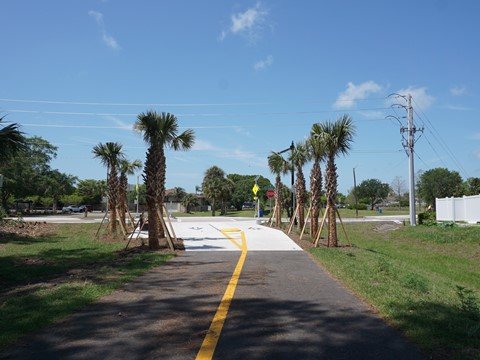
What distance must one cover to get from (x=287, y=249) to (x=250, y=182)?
84.7 metres

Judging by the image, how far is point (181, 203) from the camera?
8275 cm

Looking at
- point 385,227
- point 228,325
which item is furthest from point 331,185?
point 385,227

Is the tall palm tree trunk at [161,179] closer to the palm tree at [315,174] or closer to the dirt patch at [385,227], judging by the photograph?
→ the palm tree at [315,174]

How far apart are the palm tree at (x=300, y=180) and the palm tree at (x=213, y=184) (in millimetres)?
42795

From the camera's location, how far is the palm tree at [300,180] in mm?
24250

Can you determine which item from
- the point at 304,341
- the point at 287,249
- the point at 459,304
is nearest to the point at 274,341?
the point at 304,341

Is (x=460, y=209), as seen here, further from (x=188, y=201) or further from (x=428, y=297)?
(x=188, y=201)

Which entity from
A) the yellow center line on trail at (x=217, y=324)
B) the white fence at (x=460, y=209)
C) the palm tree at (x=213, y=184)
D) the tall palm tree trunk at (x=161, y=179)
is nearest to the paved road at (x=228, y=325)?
the yellow center line on trail at (x=217, y=324)

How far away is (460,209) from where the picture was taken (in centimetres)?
3178

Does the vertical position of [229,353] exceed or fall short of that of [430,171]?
it falls short

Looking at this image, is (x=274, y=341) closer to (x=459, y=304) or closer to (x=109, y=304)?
(x=109, y=304)

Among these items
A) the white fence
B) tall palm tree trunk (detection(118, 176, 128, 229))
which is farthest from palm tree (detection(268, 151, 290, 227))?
the white fence

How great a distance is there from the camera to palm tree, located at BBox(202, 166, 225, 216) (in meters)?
69.0

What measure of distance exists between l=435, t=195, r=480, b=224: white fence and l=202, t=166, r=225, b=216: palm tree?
3919cm
